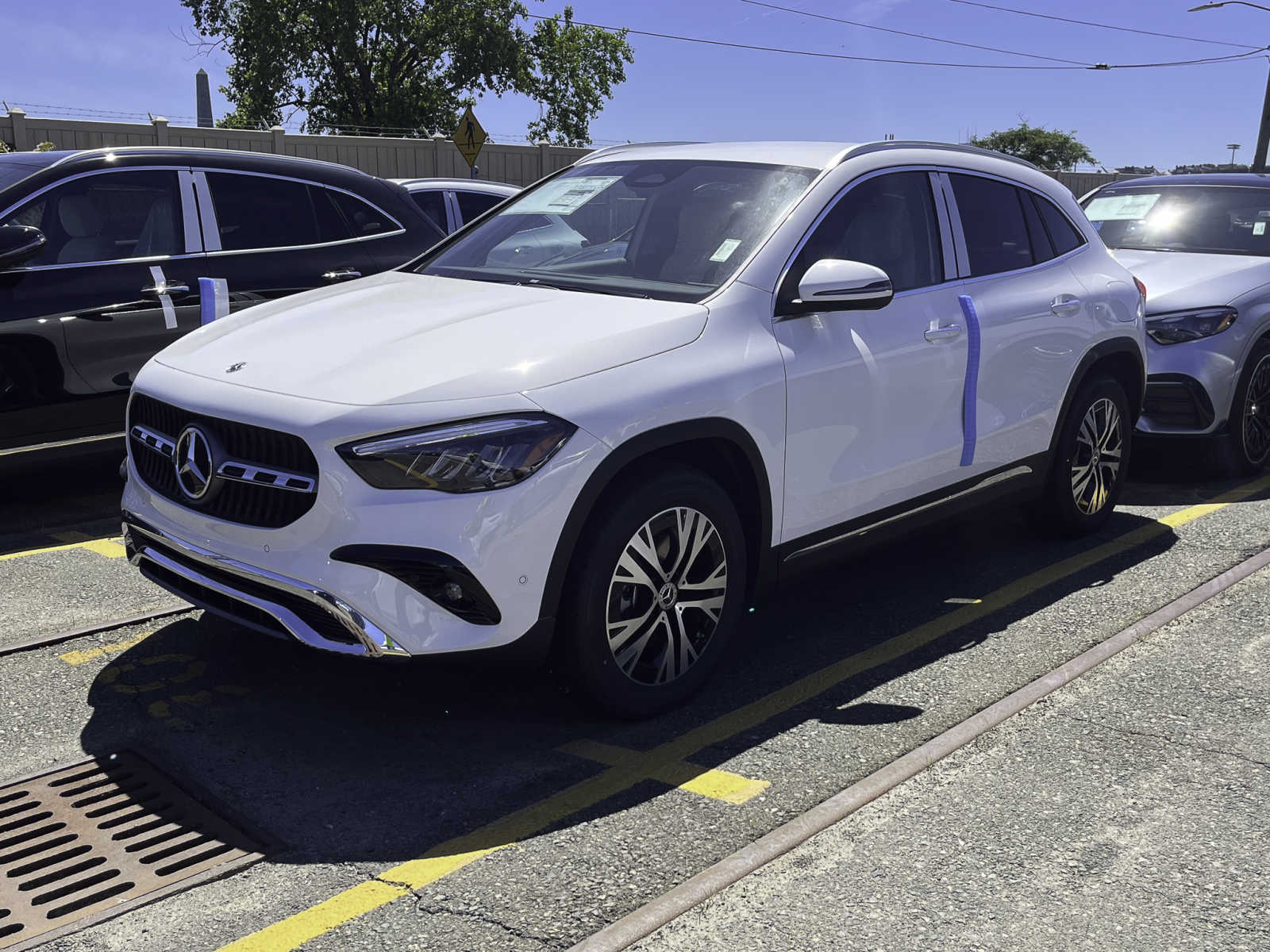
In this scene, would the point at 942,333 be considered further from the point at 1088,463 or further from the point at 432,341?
the point at 432,341

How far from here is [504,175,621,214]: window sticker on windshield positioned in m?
5.21

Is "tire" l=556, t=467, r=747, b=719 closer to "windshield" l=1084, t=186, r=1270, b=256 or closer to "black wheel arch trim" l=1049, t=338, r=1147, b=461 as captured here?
"black wheel arch trim" l=1049, t=338, r=1147, b=461

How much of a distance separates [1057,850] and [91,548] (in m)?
4.52

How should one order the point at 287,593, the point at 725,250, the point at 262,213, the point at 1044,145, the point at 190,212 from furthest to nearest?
1. the point at 1044,145
2. the point at 262,213
3. the point at 190,212
4. the point at 725,250
5. the point at 287,593

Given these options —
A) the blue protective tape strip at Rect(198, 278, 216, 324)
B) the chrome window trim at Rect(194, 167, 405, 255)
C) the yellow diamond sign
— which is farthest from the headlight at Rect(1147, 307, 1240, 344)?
the yellow diamond sign

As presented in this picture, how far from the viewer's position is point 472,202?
11.8 m

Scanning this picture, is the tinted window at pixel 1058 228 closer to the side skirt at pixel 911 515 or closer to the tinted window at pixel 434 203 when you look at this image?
the side skirt at pixel 911 515

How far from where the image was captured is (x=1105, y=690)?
4.52 meters

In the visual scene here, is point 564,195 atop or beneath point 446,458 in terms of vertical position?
atop

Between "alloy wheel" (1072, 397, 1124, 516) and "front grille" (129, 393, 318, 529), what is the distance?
3.78 meters

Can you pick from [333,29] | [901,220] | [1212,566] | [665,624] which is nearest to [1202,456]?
[1212,566]

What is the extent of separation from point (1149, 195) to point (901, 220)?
5.04 m

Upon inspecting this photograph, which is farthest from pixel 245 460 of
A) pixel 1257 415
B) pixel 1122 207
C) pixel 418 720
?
pixel 1122 207

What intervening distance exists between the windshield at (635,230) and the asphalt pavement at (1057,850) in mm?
1795
